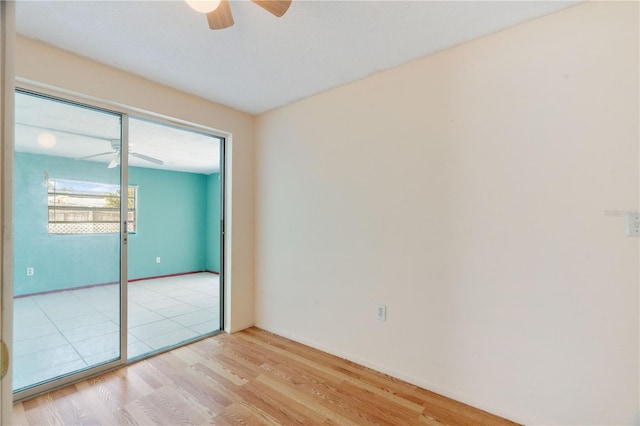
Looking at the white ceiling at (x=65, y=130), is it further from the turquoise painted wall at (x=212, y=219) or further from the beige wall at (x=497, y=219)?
the turquoise painted wall at (x=212, y=219)

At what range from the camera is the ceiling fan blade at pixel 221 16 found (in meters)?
1.41

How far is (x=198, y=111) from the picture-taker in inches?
111

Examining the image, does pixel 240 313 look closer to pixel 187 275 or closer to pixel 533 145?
pixel 533 145

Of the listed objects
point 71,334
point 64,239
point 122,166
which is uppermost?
point 122,166

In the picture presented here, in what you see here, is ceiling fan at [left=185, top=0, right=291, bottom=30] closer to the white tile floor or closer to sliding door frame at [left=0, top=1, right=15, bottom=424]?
sliding door frame at [left=0, top=1, right=15, bottom=424]

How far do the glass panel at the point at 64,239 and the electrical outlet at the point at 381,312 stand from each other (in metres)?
2.20

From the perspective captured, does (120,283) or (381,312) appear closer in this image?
(381,312)

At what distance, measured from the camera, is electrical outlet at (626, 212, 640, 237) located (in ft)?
4.73

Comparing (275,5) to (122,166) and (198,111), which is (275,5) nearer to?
(198,111)

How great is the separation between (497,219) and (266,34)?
1.89m

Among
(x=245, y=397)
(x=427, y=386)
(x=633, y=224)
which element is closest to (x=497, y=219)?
(x=633, y=224)

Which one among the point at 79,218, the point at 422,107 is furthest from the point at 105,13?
the point at 422,107

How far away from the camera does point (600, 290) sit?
153 cm

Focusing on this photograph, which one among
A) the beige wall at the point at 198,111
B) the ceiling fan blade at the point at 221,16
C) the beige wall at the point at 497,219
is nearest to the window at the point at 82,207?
the beige wall at the point at 198,111
